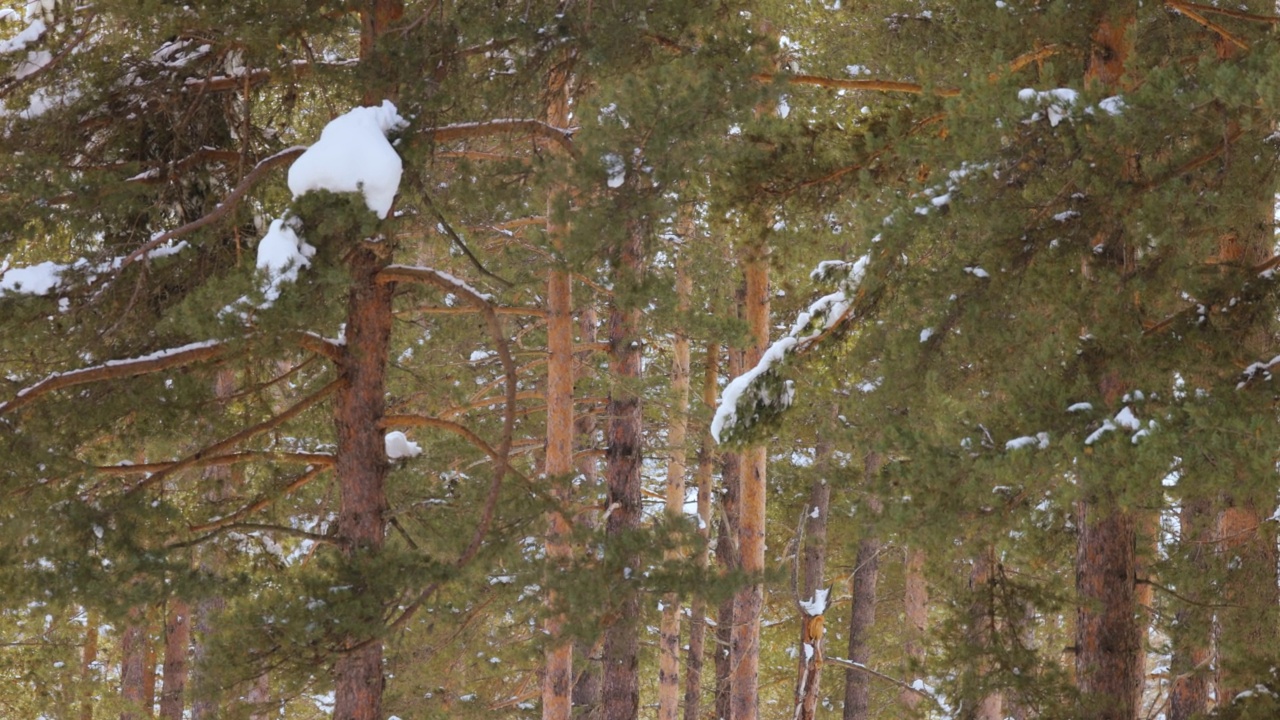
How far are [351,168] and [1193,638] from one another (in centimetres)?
601

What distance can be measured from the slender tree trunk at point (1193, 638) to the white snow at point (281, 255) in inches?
190

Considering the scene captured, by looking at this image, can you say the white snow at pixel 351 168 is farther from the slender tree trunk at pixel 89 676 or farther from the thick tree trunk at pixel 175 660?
the slender tree trunk at pixel 89 676

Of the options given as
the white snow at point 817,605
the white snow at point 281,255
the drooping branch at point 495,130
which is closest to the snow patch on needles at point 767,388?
the drooping branch at point 495,130

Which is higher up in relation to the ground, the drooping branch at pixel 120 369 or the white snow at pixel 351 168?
the white snow at pixel 351 168

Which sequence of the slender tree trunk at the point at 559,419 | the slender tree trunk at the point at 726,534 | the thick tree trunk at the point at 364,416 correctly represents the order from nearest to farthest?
the thick tree trunk at the point at 364,416
the slender tree trunk at the point at 559,419
the slender tree trunk at the point at 726,534

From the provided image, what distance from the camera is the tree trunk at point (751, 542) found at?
10711 millimetres

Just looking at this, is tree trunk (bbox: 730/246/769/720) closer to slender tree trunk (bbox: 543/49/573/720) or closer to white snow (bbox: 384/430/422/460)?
slender tree trunk (bbox: 543/49/573/720)

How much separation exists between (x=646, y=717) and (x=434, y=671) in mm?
13258

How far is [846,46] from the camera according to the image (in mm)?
8547

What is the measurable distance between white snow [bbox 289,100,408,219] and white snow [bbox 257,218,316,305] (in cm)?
21

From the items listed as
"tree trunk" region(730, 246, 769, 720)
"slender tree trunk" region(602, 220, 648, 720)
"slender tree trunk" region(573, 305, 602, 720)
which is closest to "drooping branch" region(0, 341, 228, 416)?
"slender tree trunk" region(602, 220, 648, 720)

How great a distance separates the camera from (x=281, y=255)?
616 centimetres

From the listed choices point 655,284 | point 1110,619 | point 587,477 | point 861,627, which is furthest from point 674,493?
point 1110,619

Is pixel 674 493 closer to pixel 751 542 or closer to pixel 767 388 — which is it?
pixel 751 542
